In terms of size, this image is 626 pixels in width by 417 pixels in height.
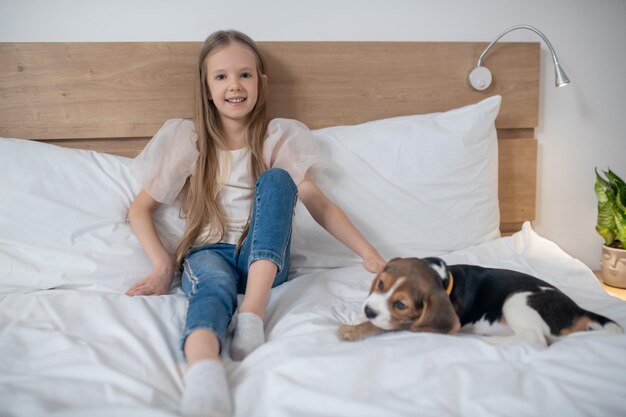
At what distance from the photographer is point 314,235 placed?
1349mm

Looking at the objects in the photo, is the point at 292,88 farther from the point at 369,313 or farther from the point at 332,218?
the point at 369,313

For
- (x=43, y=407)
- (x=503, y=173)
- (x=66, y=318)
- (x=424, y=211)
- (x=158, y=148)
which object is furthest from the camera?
(x=503, y=173)

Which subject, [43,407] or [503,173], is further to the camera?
[503,173]

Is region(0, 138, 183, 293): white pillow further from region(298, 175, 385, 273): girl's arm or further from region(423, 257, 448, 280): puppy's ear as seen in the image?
region(423, 257, 448, 280): puppy's ear

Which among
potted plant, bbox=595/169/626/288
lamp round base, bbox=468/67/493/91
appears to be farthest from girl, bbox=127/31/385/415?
potted plant, bbox=595/169/626/288

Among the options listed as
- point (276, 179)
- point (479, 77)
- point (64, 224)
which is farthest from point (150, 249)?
point (479, 77)

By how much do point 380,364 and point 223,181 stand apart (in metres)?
0.73

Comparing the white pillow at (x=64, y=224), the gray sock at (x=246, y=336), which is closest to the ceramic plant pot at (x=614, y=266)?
the gray sock at (x=246, y=336)

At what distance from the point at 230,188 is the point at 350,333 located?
24.2 inches

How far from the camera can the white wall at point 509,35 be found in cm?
142

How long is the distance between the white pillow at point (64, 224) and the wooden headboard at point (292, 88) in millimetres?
191

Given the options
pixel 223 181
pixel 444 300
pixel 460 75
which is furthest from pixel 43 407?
pixel 460 75

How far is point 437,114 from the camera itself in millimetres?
1479

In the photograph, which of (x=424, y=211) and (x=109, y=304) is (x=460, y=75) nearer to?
(x=424, y=211)
